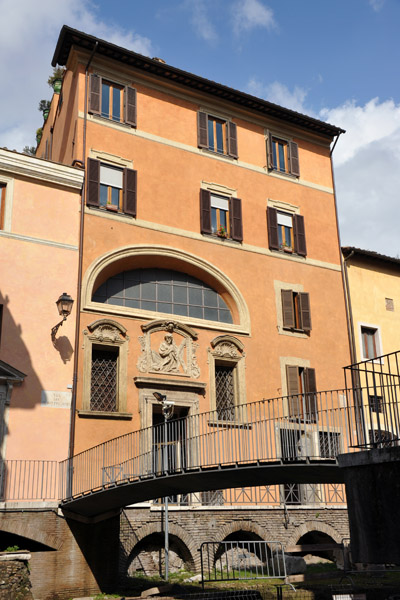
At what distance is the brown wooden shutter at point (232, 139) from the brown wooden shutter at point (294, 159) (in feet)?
8.23

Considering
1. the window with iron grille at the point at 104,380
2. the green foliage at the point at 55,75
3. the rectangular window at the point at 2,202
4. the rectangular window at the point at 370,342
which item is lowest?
the window with iron grille at the point at 104,380

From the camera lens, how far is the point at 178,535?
18266 millimetres

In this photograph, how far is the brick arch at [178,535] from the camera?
17781 mm

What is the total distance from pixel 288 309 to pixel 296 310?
1.85 ft

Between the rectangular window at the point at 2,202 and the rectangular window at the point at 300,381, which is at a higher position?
the rectangular window at the point at 2,202

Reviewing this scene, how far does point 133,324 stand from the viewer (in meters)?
20.1

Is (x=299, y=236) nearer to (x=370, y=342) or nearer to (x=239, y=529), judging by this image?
(x=370, y=342)

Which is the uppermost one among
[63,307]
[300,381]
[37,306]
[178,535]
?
[37,306]

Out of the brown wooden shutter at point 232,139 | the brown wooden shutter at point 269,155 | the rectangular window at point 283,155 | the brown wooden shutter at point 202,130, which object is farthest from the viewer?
the rectangular window at point 283,155

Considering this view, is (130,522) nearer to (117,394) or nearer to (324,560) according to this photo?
(117,394)

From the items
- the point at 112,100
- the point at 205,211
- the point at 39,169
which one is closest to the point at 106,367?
the point at 39,169

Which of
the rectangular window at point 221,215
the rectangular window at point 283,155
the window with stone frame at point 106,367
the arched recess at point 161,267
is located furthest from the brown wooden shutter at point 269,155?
the window with stone frame at point 106,367

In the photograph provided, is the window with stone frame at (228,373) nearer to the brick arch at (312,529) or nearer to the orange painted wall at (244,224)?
the orange painted wall at (244,224)

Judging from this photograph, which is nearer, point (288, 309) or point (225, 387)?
point (225, 387)
